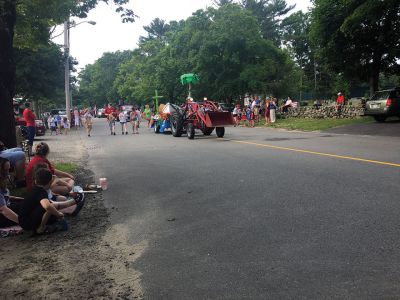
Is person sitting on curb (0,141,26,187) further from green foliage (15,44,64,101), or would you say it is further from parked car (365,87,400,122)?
green foliage (15,44,64,101)

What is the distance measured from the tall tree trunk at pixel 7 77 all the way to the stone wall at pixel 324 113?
22.4 meters

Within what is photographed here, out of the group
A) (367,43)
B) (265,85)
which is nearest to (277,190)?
(367,43)

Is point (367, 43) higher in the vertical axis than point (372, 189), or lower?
higher

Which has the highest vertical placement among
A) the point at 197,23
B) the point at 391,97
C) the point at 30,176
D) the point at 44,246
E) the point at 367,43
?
the point at 197,23

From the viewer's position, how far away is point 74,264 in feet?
15.3

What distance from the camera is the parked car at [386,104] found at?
2186 centimetres

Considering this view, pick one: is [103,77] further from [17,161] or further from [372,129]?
[17,161]

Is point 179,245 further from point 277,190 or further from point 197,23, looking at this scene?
point 197,23

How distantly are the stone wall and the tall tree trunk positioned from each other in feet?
73.6

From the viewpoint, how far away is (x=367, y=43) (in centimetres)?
2644

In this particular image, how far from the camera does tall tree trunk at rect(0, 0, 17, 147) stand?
913 cm

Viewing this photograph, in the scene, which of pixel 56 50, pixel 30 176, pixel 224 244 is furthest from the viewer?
pixel 56 50

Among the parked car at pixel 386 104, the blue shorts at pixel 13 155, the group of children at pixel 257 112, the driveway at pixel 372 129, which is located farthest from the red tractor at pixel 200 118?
the blue shorts at pixel 13 155

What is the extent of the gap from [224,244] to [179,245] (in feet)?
1.77
